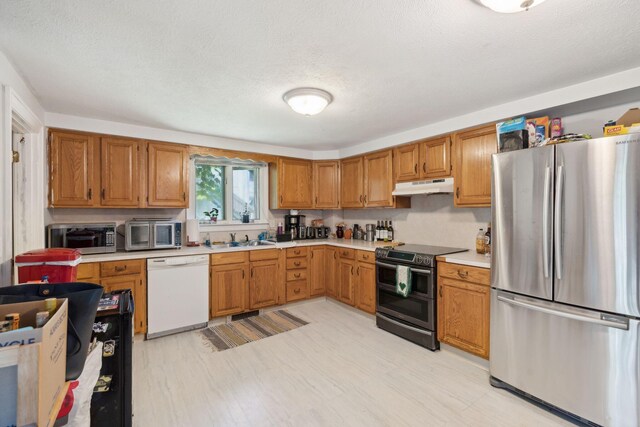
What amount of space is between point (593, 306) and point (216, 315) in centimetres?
345

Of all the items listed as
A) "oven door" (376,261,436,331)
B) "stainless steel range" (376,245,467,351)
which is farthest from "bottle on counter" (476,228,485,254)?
"oven door" (376,261,436,331)

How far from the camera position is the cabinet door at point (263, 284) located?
378 centimetres

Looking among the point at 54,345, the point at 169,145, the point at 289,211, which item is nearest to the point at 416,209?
the point at 289,211

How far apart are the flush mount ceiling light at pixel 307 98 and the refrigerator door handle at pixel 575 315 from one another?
2119mm

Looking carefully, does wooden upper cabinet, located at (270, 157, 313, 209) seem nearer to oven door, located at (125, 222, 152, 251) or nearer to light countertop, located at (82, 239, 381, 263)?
light countertop, located at (82, 239, 381, 263)

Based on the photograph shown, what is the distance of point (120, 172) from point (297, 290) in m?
2.58

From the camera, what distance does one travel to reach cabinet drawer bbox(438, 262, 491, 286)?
251cm

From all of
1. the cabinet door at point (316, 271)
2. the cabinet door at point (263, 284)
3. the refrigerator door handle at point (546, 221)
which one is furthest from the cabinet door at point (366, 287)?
the refrigerator door handle at point (546, 221)

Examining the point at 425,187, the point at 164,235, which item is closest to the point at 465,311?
the point at 425,187

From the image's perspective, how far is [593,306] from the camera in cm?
184

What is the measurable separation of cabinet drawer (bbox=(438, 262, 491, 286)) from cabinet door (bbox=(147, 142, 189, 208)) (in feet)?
9.83

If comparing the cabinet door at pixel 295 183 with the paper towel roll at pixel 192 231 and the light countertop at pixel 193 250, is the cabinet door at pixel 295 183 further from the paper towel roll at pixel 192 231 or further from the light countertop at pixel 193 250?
the paper towel roll at pixel 192 231

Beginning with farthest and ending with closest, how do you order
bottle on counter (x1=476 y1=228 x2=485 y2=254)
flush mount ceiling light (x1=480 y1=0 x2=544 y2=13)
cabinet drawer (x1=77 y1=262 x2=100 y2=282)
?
bottle on counter (x1=476 y1=228 x2=485 y2=254), cabinet drawer (x1=77 y1=262 x2=100 y2=282), flush mount ceiling light (x1=480 y1=0 x2=544 y2=13)

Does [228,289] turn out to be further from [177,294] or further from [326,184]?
[326,184]
